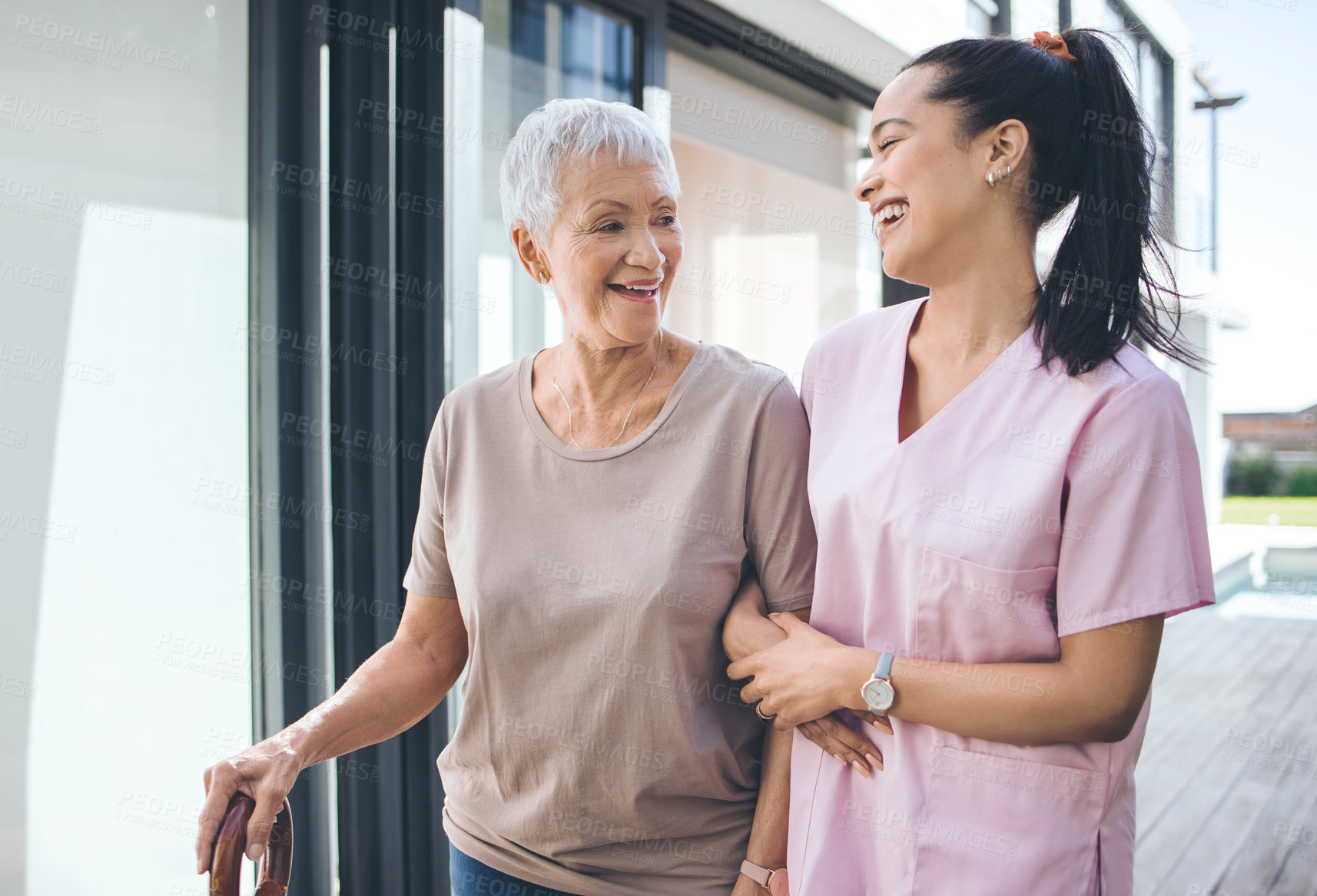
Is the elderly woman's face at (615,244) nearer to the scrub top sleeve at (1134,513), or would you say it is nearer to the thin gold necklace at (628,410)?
the thin gold necklace at (628,410)

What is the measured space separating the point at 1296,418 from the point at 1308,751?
1.75m

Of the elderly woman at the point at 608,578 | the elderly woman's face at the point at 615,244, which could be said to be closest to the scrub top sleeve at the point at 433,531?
the elderly woman at the point at 608,578

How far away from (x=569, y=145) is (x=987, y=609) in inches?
29.6

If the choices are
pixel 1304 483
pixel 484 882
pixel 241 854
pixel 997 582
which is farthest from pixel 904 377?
pixel 1304 483

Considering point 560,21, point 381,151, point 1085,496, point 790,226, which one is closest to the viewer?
point 1085,496

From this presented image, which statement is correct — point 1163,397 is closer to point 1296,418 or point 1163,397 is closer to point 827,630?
point 827,630

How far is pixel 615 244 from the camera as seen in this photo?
45.9 inches

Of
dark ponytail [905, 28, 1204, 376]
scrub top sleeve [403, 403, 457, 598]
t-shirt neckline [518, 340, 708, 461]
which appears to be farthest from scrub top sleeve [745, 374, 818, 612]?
scrub top sleeve [403, 403, 457, 598]

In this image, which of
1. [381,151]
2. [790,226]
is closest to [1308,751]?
[790,226]

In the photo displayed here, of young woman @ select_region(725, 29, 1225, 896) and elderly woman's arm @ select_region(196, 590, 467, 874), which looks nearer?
young woman @ select_region(725, 29, 1225, 896)

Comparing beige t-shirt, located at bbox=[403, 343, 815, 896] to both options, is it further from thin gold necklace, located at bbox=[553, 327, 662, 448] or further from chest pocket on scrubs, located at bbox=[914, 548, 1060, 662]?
chest pocket on scrubs, located at bbox=[914, 548, 1060, 662]

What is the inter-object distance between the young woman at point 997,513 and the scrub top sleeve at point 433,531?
450 millimetres

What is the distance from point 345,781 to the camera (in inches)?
80.1

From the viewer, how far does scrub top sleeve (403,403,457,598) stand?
49.5 inches
